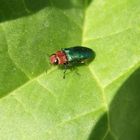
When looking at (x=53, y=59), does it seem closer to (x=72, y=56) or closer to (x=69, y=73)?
(x=69, y=73)

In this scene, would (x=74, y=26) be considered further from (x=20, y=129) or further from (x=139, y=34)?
(x=20, y=129)

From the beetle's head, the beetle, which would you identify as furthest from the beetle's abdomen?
the beetle's head

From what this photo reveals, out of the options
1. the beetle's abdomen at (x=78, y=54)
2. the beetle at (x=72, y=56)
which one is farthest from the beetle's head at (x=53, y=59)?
the beetle's abdomen at (x=78, y=54)

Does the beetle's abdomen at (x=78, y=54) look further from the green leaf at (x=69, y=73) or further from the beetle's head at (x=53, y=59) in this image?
the beetle's head at (x=53, y=59)

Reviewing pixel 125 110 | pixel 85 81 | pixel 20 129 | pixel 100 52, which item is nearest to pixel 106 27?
pixel 100 52

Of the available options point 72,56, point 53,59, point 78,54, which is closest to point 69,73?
point 53,59

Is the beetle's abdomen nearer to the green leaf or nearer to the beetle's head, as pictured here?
the green leaf
